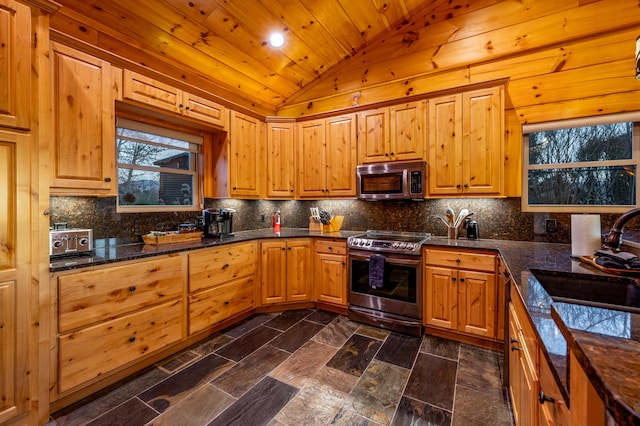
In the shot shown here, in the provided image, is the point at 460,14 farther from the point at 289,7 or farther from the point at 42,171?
the point at 42,171

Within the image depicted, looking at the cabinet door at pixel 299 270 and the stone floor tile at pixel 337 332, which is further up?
the cabinet door at pixel 299 270

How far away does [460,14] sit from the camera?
3035mm

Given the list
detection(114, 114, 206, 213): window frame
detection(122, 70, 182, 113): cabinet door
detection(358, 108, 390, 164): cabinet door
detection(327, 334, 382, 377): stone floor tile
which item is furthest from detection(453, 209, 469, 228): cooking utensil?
detection(122, 70, 182, 113): cabinet door

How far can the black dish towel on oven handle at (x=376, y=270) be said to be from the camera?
2828mm

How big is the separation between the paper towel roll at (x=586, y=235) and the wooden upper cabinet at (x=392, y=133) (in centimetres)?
146

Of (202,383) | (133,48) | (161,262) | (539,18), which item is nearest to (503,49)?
(539,18)

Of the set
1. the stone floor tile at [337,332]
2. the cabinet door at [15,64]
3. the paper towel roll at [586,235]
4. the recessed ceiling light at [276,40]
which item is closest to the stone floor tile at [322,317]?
the stone floor tile at [337,332]

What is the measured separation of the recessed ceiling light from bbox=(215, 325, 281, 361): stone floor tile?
3166 millimetres

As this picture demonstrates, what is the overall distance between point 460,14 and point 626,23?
1399mm

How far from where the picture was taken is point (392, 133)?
123 inches

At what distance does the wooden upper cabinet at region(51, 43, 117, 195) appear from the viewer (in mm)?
1933

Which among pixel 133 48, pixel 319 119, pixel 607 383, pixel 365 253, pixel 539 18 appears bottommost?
pixel 365 253

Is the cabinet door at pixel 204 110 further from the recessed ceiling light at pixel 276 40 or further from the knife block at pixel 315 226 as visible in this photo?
the knife block at pixel 315 226

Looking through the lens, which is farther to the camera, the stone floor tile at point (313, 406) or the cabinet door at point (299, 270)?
the cabinet door at point (299, 270)
